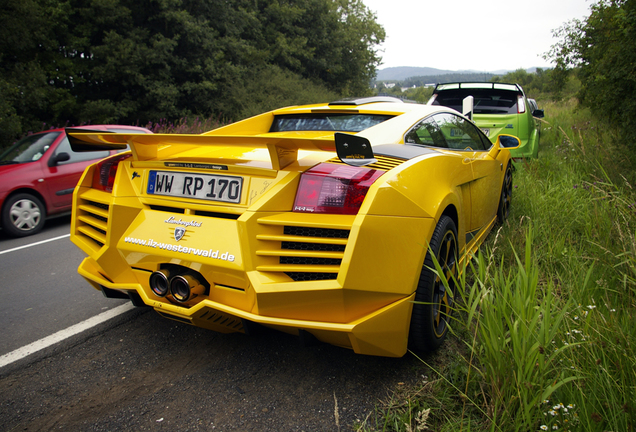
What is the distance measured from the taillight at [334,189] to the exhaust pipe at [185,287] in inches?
23.6

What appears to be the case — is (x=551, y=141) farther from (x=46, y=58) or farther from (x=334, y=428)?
(x=46, y=58)

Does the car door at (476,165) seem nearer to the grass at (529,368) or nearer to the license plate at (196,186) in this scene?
the grass at (529,368)

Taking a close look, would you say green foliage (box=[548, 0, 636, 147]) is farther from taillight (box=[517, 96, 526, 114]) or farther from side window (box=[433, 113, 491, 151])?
side window (box=[433, 113, 491, 151])

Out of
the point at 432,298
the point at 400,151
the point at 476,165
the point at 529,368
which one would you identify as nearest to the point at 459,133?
the point at 476,165

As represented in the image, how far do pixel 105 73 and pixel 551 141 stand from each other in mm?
16720

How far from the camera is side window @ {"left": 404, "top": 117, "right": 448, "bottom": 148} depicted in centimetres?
267

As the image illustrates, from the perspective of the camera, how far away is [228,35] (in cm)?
2436

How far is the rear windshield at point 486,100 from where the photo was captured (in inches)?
283

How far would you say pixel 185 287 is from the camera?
2.05 m

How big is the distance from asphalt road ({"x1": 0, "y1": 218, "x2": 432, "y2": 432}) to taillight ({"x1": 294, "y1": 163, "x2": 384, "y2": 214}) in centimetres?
84

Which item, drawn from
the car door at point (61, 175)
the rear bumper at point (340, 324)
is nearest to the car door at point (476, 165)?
the rear bumper at point (340, 324)

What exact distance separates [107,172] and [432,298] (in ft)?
6.68

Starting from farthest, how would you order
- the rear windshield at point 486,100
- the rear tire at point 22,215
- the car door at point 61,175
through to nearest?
the rear windshield at point 486,100
the car door at point 61,175
the rear tire at point 22,215

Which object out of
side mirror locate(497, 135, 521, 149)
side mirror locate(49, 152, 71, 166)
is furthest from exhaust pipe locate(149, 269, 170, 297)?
side mirror locate(49, 152, 71, 166)
